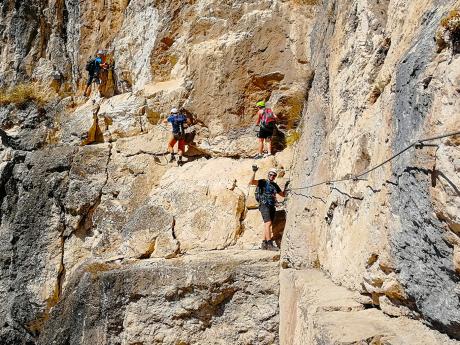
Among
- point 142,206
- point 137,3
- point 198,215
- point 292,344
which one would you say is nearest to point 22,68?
point 137,3

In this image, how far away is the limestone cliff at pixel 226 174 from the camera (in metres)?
4.61

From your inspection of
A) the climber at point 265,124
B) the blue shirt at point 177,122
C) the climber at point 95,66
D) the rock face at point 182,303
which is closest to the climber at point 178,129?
the blue shirt at point 177,122

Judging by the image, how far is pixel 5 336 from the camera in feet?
47.9

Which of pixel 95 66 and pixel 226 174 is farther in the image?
pixel 95 66

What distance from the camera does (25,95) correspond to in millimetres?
18156

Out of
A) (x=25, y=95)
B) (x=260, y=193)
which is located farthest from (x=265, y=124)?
(x=25, y=95)

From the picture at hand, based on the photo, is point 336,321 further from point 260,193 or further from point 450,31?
point 260,193

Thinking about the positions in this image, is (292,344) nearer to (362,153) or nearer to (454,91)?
(362,153)

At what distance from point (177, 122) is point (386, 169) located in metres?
9.01

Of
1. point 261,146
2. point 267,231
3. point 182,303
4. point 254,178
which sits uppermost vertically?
point 261,146

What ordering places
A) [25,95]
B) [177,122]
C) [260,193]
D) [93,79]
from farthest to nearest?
[25,95] < [93,79] < [177,122] < [260,193]

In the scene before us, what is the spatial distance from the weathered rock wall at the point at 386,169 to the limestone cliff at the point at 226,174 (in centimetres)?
3

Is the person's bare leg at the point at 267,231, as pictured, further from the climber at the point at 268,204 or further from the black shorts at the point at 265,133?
the black shorts at the point at 265,133

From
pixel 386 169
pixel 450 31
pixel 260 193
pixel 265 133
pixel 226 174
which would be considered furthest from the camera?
pixel 226 174
